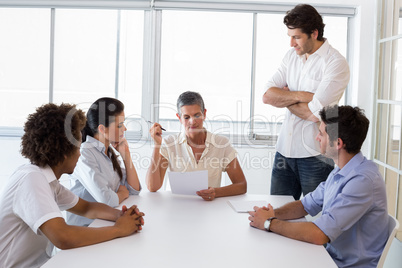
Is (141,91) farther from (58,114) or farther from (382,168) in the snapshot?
(58,114)

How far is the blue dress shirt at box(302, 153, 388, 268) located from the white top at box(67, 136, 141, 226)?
1.09m

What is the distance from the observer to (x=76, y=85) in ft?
13.8

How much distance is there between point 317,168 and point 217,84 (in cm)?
172

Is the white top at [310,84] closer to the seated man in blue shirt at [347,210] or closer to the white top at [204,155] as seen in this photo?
the white top at [204,155]

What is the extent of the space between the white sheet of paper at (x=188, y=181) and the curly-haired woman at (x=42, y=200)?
0.57 metres

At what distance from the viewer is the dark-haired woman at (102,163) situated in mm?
2305

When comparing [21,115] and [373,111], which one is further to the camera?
[21,115]

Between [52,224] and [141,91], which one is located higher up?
[141,91]

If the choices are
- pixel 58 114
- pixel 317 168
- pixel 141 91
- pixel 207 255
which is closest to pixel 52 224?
pixel 58 114

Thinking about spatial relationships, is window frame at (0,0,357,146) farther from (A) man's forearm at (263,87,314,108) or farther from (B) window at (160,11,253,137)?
(A) man's forearm at (263,87,314,108)

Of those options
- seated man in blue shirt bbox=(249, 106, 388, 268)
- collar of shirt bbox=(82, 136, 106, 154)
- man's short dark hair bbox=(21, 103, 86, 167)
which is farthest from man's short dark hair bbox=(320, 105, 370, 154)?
collar of shirt bbox=(82, 136, 106, 154)

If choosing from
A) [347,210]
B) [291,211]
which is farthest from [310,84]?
[347,210]

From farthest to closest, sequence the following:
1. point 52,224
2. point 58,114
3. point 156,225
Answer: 1. point 156,225
2. point 58,114
3. point 52,224

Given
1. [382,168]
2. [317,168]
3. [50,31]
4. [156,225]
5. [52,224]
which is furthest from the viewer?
[50,31]
